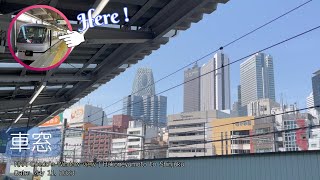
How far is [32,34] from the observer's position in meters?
7.64

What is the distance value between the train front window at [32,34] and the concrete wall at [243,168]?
709 centimetres

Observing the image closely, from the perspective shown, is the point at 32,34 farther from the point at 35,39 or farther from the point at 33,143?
the point at 33,143

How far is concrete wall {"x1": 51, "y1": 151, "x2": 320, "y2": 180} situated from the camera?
960cm

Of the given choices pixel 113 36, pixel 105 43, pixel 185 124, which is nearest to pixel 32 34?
pixel 113 36

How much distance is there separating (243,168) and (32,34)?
25.0ft

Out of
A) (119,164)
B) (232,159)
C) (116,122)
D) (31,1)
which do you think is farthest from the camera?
(116,122)

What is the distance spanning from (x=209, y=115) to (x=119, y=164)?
111850 mm

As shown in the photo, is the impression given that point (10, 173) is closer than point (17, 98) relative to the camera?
No

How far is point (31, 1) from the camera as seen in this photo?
9102 millimetres

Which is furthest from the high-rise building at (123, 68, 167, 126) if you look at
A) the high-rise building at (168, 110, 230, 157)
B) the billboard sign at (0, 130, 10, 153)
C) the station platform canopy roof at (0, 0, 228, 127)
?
the billboard sign at (0, 130, 10, 153)

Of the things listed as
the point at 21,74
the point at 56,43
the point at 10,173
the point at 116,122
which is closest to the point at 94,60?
the point at 21,74

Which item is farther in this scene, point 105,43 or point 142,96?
point 142,96

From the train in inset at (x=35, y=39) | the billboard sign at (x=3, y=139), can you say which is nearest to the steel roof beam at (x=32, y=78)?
the train in inset at (x=35, y=39)

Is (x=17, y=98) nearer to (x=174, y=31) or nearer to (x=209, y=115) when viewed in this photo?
(x=174, y=31)
